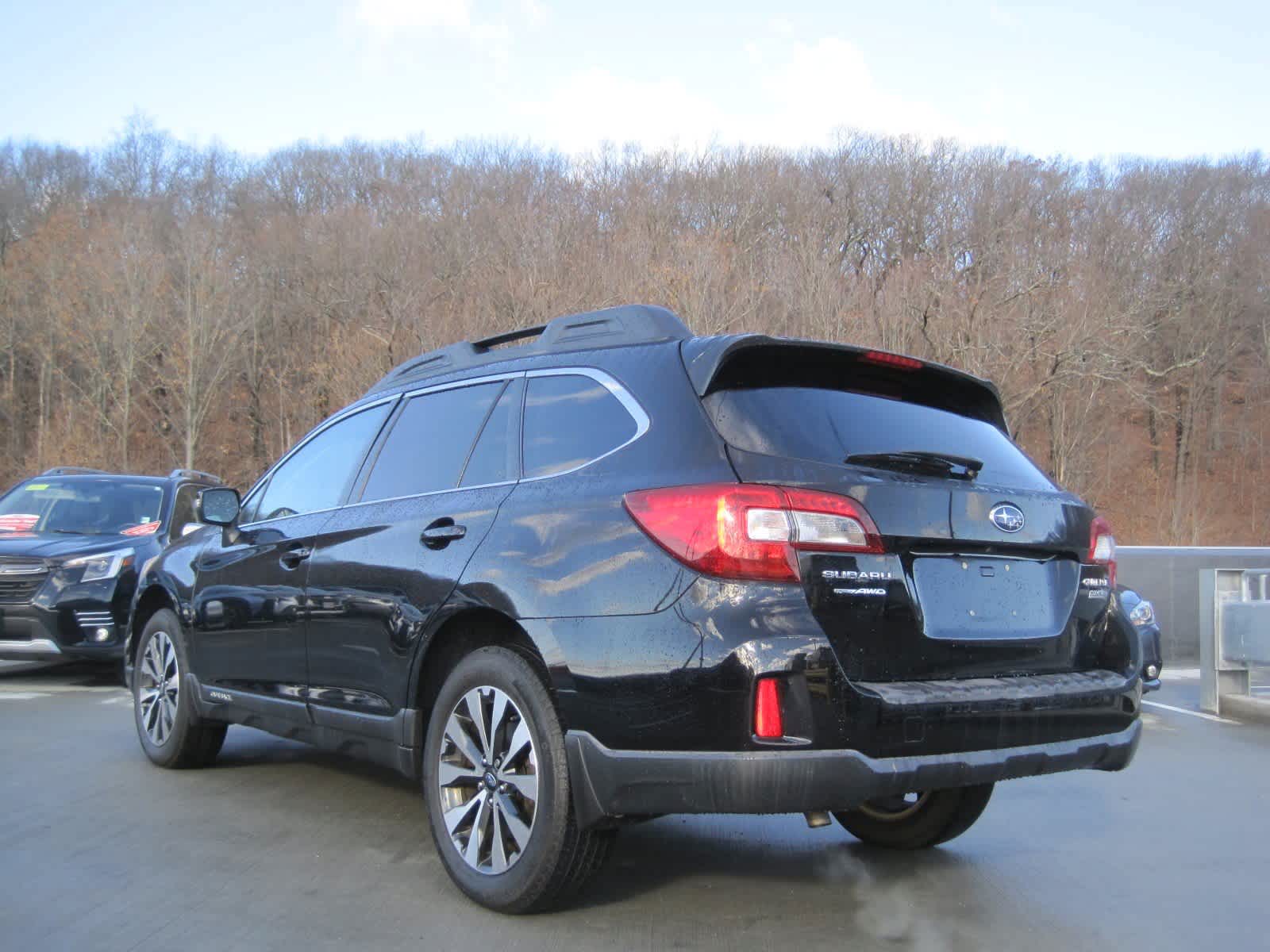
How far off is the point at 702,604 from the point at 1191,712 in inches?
307

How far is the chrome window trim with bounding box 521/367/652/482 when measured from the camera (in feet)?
12.9

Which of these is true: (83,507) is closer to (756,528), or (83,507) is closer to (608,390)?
(608,390)

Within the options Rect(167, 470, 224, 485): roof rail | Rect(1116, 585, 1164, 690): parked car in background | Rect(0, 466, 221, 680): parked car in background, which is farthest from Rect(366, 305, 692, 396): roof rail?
Rect(167, 470, 224, 485): roof rail

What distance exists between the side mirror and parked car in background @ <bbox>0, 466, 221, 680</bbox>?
3766mm

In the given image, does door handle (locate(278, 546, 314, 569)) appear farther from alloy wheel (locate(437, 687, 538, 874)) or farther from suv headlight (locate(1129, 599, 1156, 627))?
suv headlight (locate(1129, 599, 1156, 627))

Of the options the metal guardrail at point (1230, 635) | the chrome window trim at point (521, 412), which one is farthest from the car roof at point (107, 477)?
the metal guardrail at point (1230, 635)

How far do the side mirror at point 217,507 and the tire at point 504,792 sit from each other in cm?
239

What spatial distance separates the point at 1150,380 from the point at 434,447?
48.4 m

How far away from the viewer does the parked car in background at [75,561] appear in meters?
10.0

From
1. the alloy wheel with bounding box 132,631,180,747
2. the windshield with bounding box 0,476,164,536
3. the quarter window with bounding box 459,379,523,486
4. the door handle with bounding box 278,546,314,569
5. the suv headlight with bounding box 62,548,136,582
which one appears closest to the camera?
the quarter window with bounding box 459,379,523,486

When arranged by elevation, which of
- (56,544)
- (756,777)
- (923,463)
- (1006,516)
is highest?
(923,463)

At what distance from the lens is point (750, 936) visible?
3.87m

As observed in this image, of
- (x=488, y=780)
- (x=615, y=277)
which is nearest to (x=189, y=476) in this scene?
(x=488, y=780)

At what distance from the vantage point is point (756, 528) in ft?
11.4
